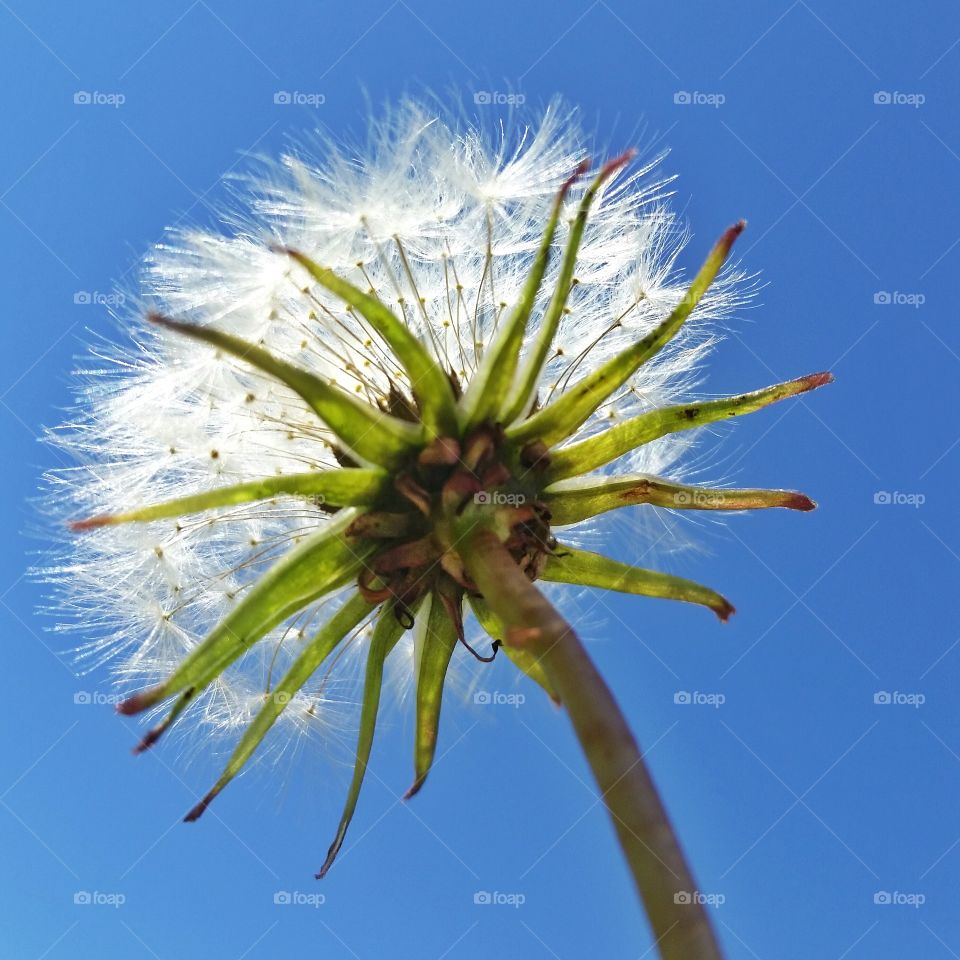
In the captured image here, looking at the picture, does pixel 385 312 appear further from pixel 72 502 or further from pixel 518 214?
pixel 72 502

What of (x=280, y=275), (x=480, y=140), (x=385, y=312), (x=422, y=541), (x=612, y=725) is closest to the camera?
(x=612, y=725)

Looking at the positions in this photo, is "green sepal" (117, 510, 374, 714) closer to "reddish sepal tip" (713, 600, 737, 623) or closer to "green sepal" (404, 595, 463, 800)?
"green sepal" (404, 595, 463, 800)

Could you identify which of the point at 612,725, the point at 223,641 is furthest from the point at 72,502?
the point at 612,725

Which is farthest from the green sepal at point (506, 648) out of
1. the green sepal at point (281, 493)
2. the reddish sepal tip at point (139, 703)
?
the reddish sepal tip at point (139, 703)

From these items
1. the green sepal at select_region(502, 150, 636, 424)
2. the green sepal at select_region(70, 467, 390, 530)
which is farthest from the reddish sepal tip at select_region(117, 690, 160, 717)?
the green sepal at select_region(502, 150, 636, 424)

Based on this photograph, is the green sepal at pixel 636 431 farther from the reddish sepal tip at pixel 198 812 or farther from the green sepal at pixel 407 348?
the reddish sepal tip at pixel 198 812

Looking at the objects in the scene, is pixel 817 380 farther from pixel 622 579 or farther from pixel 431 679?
pixel 431 679
